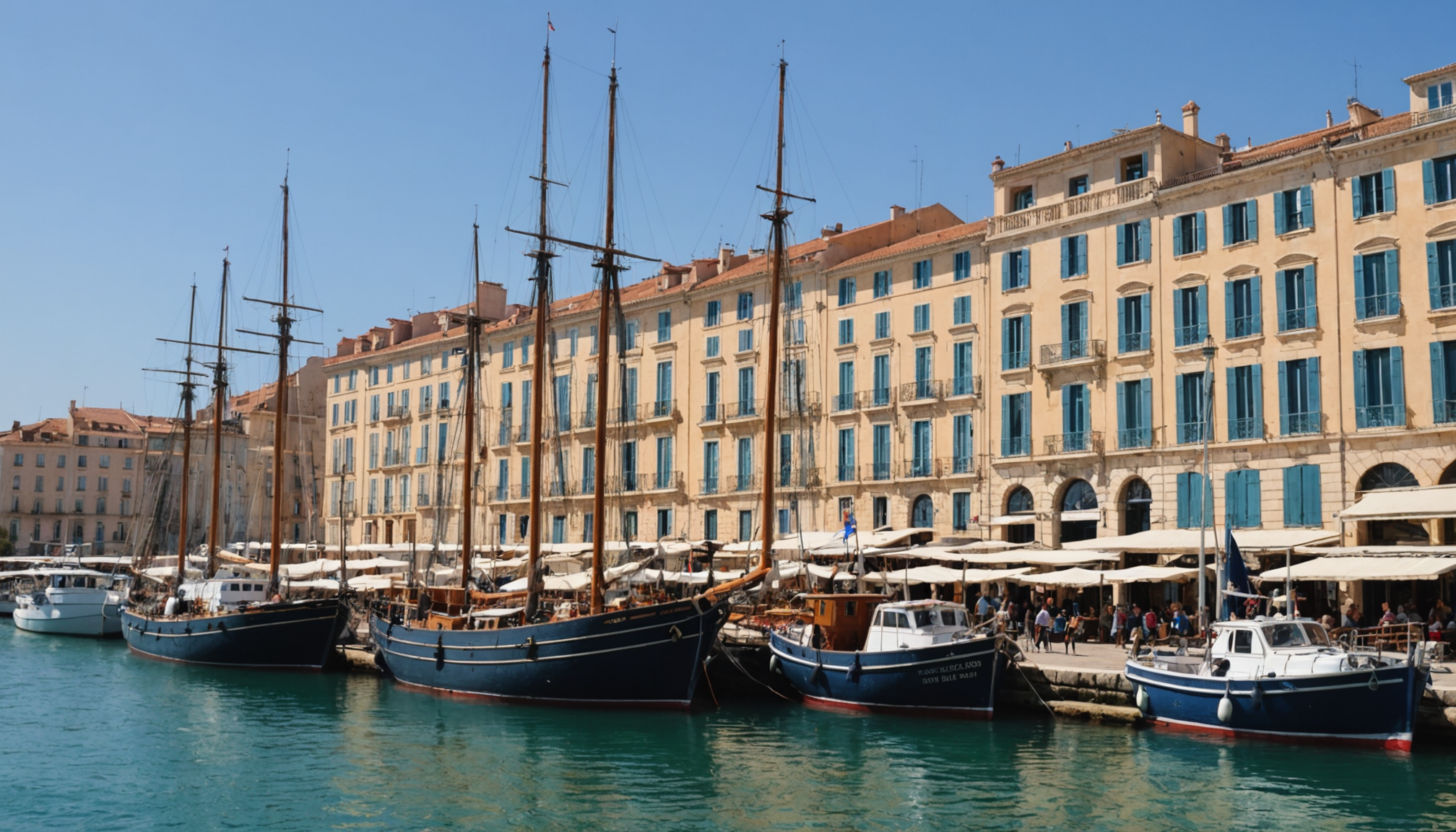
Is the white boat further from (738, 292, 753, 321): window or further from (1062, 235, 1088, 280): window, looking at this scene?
(1062, 235, 1088, 280): window

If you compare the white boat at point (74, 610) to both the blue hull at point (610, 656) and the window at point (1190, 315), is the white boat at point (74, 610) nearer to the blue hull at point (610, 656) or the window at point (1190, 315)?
the blue hull at point (610, 656)

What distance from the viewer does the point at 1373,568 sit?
3272cm

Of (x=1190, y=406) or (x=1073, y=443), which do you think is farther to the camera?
(x=1073, y=443)

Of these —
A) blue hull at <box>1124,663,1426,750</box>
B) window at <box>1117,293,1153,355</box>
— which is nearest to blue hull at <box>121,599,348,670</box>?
blue hull at <box>1124,663,1426,750</box>

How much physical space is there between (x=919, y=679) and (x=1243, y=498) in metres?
16.6

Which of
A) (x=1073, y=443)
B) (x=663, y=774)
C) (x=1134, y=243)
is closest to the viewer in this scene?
(x=663, y=774)

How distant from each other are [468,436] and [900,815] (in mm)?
30931

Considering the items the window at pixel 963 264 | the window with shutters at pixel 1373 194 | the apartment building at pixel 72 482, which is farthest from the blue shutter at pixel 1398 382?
Answer: the apartment building at pixel 72 482

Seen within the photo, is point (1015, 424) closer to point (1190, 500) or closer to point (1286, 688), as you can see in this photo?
point (1190, 500)

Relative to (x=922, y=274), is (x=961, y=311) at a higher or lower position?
lower

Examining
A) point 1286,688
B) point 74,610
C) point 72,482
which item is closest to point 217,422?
point 74,610

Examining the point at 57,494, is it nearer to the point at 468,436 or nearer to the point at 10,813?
the point at 468,436

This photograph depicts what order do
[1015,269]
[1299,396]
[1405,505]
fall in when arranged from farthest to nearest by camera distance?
[1015,269] → [1299,396] → [1405,505]

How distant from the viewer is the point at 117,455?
121375 millimetres
